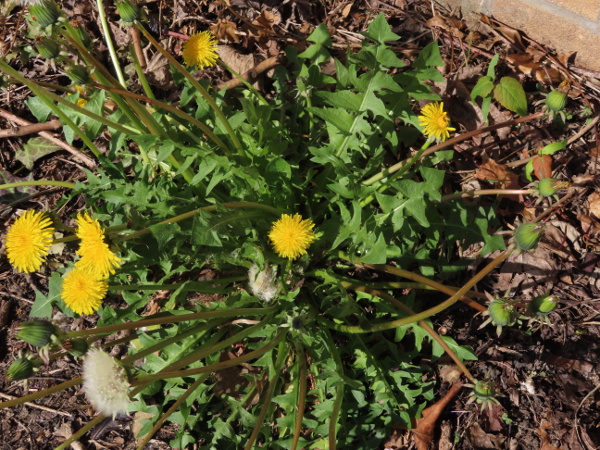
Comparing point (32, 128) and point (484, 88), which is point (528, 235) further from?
point (32, 128)

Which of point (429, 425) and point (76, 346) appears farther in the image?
point (429, 425)

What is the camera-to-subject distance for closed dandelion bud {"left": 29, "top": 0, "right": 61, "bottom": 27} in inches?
67.0

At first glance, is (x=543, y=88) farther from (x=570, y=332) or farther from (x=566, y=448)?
(x=566, y=448)

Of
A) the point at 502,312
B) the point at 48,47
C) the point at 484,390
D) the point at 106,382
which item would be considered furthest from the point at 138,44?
the point at 484,390

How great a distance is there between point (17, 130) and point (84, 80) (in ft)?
5.79

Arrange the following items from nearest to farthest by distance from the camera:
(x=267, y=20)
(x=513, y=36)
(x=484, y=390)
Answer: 1. (x=484, y=390)
2. (x=513, y=36)
3. (x=267, y=20)

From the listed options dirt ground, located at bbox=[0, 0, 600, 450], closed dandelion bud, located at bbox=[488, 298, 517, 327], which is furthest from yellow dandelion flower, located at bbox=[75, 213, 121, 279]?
closed dandelion bud, located at bbox=[488, 298, 517, 327]

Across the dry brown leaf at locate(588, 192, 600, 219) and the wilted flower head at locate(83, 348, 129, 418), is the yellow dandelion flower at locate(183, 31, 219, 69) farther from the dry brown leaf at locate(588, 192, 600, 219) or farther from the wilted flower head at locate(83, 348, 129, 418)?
the dry brown leaf at locate(588, 192, 600, 219)

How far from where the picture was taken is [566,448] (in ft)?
8.25

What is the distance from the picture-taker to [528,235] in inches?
71.9

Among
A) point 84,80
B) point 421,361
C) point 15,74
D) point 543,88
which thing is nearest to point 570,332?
point 421,361

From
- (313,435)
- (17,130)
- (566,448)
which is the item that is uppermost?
(17,130)

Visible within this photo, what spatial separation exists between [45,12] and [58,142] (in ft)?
5.23

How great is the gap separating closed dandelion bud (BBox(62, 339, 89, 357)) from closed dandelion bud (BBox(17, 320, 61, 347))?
0.05 m
